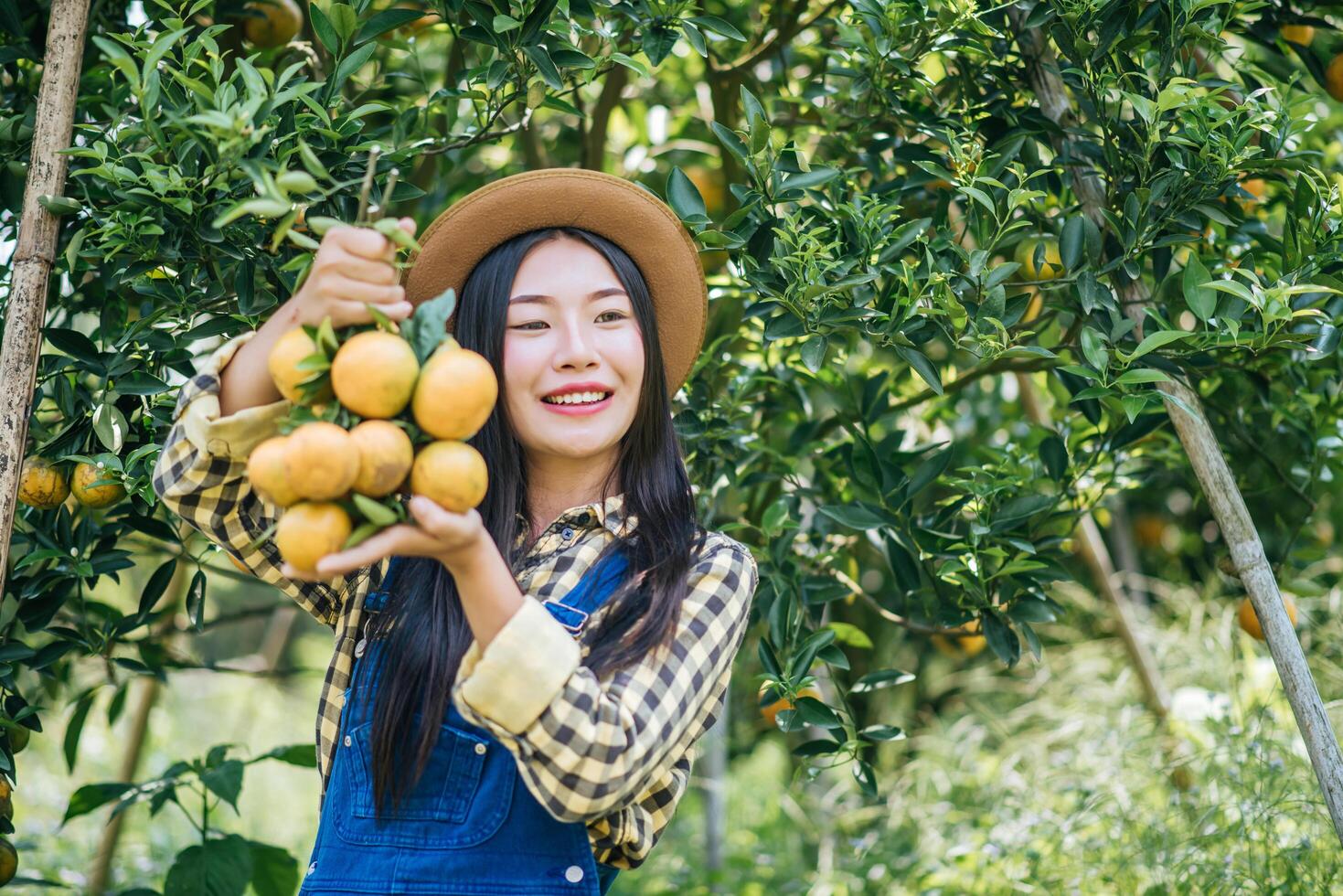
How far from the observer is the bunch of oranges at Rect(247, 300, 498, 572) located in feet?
3.18

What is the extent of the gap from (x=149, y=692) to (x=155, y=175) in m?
1.81

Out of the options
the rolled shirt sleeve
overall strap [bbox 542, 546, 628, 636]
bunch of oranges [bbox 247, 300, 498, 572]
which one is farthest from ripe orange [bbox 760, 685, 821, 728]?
bunch of oranges [bbox 247, 300, 498, 572]

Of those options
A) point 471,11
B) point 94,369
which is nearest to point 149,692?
point 94,369

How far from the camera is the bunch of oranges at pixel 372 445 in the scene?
0.97m

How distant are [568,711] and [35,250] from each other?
0.96 metres

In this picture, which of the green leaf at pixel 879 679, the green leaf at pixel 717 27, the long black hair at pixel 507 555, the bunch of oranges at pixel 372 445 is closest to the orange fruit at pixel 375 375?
the bunch of oranges at pixel 372 445

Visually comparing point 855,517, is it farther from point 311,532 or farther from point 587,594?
point 311,532

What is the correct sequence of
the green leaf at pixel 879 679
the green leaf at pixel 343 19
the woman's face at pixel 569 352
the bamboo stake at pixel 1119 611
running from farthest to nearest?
the bamboo stake at pixel 1119 611 < the green leaf at pixel 879 679 < the green leaf at pixel 343 19 < the woman's face at pixel 569 352

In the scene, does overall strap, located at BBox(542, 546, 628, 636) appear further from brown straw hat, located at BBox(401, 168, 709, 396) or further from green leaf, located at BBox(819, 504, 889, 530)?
green leaf, located at BBox(819, 504, 889, 530)

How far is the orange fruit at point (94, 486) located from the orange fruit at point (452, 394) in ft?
2.49

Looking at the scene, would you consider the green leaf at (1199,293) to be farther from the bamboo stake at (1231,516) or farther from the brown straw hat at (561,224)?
the brown straw hat at (561,224)

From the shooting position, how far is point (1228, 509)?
5.60ft

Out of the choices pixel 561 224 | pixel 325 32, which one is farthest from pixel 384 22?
A: pixel 561 224

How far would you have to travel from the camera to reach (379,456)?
0.98 metres
